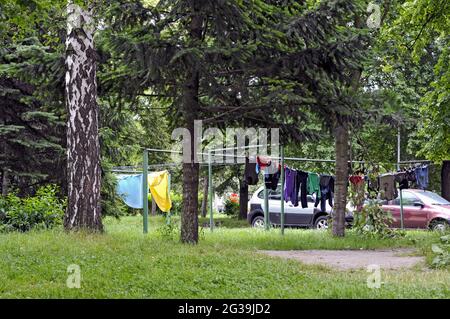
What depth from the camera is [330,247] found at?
1149 cm

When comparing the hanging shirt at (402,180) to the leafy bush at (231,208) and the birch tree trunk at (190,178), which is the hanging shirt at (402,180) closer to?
the birch tree trunk at (190,178)

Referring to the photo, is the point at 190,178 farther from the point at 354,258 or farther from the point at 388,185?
the point at 388,185

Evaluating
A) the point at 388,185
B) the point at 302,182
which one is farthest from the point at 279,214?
the point at 388,185

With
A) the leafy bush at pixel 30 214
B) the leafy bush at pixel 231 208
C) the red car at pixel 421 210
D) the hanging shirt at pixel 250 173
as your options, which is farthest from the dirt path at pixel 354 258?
the leafy bush at pixel 231 208

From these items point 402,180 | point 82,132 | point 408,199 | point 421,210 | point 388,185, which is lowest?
point 421,210

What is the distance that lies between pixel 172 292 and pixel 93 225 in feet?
16.8

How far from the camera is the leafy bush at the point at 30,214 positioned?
12.4 m

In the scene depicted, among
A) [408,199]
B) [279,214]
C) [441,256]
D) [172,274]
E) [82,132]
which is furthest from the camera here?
[279,214]

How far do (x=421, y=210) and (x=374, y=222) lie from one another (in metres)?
6.83

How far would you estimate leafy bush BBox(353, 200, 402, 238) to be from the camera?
1328cm

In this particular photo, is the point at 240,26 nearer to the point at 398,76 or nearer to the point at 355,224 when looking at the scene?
the point at 355,224

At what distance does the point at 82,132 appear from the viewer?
10.9 metres

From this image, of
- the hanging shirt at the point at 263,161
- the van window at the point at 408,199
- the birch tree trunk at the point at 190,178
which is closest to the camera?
the birch tree trunk at the point at 190,178

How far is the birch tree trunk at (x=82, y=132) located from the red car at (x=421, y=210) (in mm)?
11064
